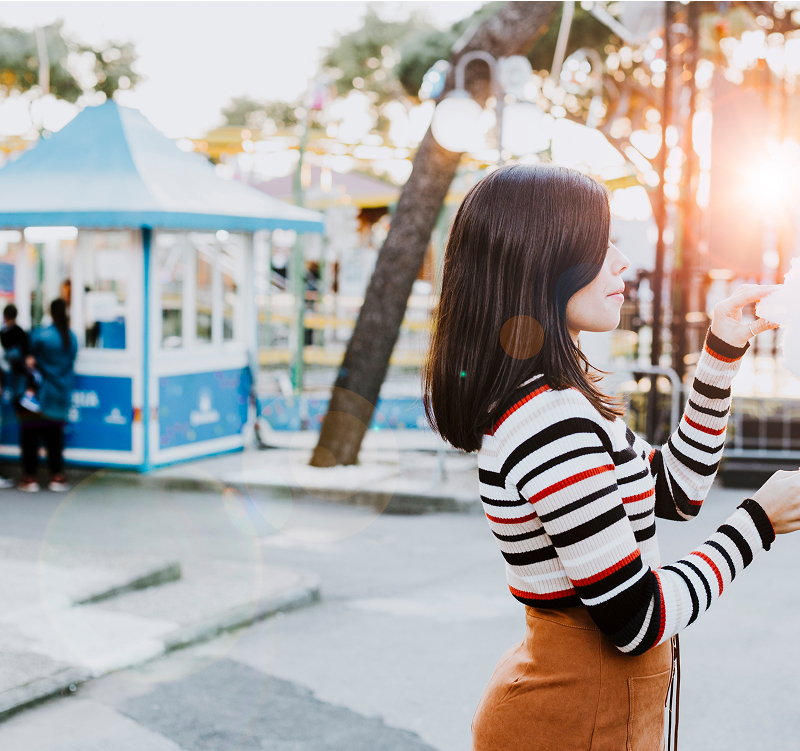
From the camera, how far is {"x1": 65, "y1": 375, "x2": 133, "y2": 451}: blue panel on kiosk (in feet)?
32.3

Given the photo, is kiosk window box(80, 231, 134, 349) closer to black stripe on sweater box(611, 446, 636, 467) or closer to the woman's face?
the woman's face

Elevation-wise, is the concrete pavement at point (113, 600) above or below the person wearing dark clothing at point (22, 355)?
below

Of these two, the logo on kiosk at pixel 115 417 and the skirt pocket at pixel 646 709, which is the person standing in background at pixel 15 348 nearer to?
the logo on kiosk at pixel 115 417

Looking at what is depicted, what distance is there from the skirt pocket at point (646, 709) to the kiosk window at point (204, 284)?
9470mm

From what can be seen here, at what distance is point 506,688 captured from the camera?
5.38 feet

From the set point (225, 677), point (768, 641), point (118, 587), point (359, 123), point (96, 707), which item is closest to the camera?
point (96, 707)

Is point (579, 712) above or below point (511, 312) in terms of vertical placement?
below

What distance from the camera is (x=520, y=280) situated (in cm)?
161

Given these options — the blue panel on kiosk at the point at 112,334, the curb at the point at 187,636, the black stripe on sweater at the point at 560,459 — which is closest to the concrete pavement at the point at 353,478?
the blue panel on kiosk at the point at 112,334

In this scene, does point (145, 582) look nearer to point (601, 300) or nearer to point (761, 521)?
point (601, 300)

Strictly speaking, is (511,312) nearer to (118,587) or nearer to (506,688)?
(506,688)

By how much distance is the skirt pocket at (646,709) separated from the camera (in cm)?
158

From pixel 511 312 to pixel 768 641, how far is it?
4167 mm

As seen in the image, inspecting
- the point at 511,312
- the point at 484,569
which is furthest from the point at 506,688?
the point at 484,569
